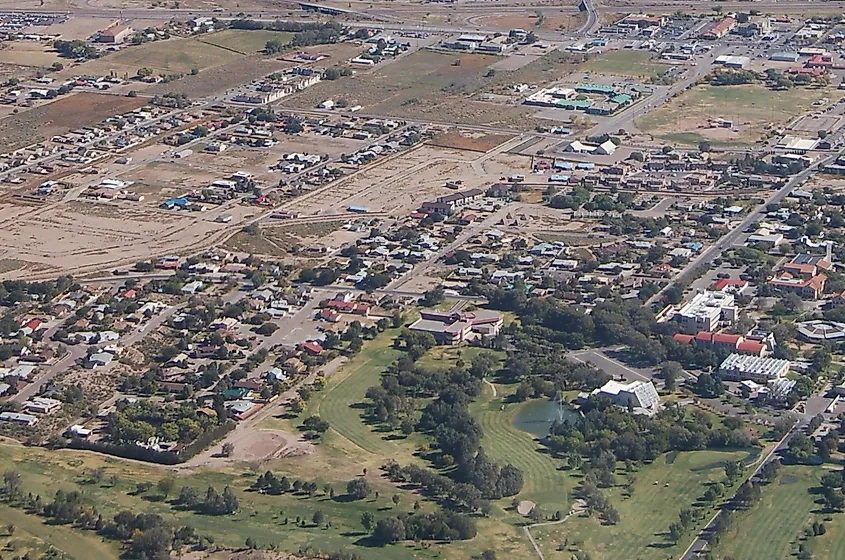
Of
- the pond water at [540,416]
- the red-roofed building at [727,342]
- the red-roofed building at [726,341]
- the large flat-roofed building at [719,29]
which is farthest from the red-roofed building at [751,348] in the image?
the large flat-roofed building at [719,29]

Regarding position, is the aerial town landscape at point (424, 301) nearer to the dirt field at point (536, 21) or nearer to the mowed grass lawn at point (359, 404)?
the mowed grass lawn at point (359, 404)

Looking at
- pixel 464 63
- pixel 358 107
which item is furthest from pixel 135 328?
pixel 464 63

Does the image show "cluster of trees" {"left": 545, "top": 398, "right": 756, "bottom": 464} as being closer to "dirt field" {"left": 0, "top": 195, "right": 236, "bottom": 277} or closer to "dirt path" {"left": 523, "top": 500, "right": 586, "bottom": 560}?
"dirt path" {"left": 523, "top": 500, "right": 586, "bottom": 560}

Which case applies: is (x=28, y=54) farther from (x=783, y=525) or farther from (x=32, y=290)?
(x=783, y=525)

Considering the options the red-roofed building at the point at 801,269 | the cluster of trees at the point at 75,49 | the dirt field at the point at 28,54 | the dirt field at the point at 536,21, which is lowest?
the dirt field at the point at 28,54

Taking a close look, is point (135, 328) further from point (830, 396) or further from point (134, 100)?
point (134, 100)

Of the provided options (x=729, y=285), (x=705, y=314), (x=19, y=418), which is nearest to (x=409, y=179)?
(x=729, y=285)
